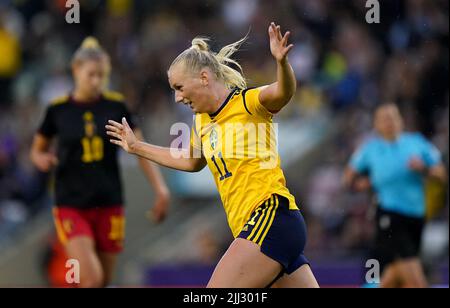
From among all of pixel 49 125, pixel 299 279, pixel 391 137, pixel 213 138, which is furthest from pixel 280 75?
pixel 391 137

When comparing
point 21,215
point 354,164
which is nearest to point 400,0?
point 354,164

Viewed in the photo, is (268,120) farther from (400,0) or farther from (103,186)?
(400,0)

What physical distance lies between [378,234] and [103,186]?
3.07 m

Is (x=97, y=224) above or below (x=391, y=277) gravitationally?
→ above

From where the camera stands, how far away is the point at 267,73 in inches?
601

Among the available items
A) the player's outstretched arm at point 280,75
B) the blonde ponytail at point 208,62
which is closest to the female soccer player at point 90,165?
the blonde ponytail at point 208,62

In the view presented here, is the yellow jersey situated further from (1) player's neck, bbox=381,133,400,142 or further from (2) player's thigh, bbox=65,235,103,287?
(1) player's neck, bbox=381,133,400,142

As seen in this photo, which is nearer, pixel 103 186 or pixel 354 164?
pixel 103 186

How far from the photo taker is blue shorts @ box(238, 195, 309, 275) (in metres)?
6.35

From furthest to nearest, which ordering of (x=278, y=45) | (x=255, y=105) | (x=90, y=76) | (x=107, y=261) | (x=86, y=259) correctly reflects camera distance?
1. (x=107, y=261)
2. (x=90, y=76)
3. (x=86, y=259)
4. (x=255, y=105)
5. (x=278, y=45)

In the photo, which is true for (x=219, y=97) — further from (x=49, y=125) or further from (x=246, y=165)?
(x=49, y=125)

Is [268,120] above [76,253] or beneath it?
above

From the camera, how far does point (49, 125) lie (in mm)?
9250

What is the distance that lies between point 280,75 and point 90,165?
334 centimetres
